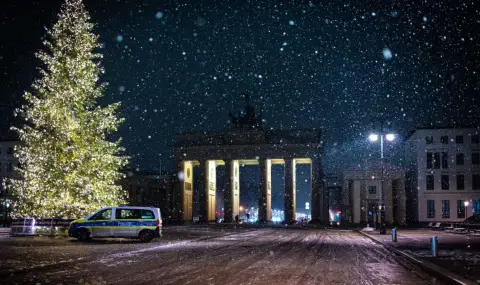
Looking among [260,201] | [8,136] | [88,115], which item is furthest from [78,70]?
[8,136]

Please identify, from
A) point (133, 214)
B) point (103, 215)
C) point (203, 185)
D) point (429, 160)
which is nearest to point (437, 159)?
point (429, 160)

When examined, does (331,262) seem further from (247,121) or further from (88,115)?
(247,121)

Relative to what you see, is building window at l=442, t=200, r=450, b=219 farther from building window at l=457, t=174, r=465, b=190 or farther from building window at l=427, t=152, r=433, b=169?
building window at l=427, t=152, r=433, b=169

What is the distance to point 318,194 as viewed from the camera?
3241 inches

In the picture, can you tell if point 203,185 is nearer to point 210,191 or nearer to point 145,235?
point 210,191

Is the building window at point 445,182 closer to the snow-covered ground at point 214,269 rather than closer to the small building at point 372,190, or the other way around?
the small building at point 372,190

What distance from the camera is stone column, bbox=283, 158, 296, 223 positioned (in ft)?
274

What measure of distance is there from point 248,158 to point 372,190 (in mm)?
20637

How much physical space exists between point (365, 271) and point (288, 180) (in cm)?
6946

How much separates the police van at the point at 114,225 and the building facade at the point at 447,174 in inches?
2135

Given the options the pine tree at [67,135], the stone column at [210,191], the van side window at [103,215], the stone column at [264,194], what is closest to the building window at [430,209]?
the stone column at [264,194]

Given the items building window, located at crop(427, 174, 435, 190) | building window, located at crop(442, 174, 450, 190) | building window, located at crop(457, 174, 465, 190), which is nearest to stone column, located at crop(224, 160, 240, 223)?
building window, located at crop(427, 174, 435, 190)

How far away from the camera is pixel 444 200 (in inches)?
2872

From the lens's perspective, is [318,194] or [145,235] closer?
[145,235]
